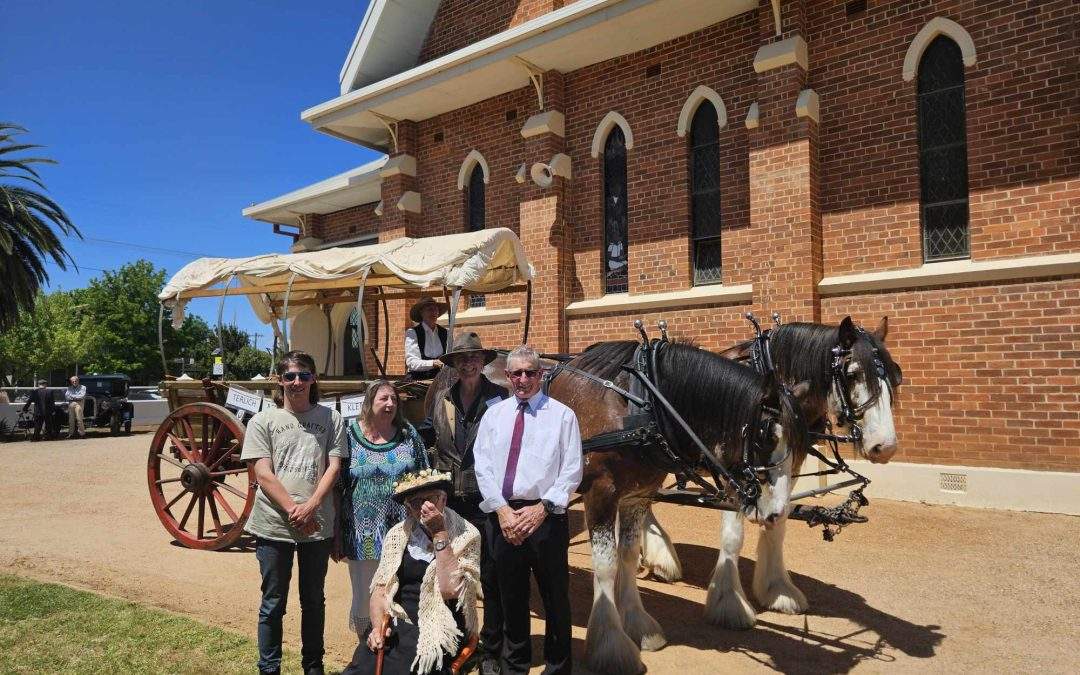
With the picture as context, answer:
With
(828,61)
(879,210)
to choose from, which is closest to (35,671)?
(879,210)

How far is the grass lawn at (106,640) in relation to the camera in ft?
14.0

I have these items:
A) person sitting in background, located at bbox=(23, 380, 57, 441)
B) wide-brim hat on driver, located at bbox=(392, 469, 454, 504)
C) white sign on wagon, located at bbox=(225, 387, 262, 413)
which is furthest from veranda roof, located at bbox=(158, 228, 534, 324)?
person sitting in background, located at bbox=(23, 380, 57, 441)

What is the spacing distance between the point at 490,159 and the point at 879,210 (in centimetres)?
672

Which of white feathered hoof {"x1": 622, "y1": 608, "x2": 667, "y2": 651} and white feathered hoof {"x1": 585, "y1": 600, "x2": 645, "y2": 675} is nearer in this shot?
white feathered hoof {"x1": 585, "y1": 600, "x2": 645, "y2": 675}

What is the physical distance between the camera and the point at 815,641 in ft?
15.4

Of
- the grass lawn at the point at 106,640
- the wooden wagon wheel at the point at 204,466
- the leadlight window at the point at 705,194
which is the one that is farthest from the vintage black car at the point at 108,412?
Result: the leadlight window at the point at 705,194

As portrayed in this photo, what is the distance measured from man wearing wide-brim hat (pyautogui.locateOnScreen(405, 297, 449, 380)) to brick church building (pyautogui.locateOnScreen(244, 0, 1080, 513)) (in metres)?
2.88

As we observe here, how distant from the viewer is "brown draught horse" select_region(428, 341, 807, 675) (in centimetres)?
409

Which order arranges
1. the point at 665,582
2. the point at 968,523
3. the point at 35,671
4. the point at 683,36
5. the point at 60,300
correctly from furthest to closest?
1. the point at 60,300
2. the point at 683,36
3. the point at 968,523
4. the point at 665,582
5. the point at 35,671

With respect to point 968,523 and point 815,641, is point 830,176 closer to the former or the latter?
point 968,523

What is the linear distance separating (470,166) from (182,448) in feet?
25.1

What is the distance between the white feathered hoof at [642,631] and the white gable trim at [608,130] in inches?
320

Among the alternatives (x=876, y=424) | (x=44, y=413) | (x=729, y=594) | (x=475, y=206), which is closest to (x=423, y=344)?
(x=729, y=594)

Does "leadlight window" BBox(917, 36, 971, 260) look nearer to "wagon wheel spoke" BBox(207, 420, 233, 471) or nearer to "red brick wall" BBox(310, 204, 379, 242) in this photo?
"wagon wheel spoke" BBox(207, 420, 233, 471)
